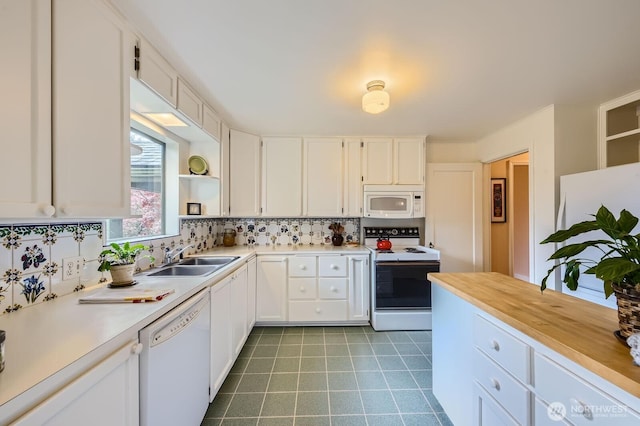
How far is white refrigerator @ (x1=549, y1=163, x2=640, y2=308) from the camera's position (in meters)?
1.60

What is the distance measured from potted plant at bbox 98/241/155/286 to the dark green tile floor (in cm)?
103

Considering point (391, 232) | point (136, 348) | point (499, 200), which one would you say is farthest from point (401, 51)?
point (499, 200)

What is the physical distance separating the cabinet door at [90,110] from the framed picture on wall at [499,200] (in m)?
4.86

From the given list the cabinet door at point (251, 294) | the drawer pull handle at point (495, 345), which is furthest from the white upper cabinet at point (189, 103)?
the drawer pull handle at point (495, 345)

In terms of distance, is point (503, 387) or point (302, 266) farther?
point (302, 266)

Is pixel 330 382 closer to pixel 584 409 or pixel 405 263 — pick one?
pixel 405 263

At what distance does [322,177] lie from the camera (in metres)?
3.14

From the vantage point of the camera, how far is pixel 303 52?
1524 millimetres

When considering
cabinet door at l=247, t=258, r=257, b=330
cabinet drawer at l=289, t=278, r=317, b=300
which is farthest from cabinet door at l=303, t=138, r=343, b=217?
cabinet door at l=247, t=258, r=257, b=330

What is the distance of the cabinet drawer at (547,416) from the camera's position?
0.79m

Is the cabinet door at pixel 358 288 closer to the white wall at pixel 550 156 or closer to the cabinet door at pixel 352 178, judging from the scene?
the cabinet door at pixel 352 178

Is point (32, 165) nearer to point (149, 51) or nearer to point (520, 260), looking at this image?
point (149, 51)

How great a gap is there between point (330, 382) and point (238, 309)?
0.96 meters

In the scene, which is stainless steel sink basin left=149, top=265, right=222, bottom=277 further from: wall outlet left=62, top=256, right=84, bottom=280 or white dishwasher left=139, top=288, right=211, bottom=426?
wall outlet left=62, top=256, right=84, bottom=280
